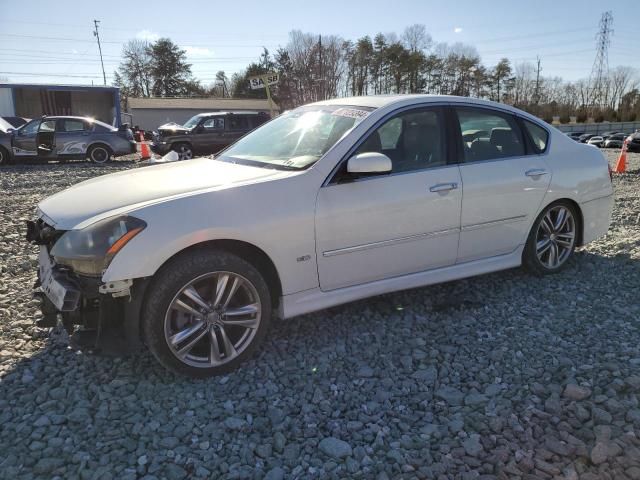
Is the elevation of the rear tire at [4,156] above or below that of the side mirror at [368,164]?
below

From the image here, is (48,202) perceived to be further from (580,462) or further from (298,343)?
(580,462)

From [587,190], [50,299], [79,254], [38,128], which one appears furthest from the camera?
[38,128]

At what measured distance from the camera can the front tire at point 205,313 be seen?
8.77 ft

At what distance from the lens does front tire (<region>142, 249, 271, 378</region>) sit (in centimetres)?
267

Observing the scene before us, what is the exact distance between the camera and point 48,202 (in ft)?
10.7

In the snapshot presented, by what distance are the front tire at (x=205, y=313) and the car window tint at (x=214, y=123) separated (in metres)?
15.0

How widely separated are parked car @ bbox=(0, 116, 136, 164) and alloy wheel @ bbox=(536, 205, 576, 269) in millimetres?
13812

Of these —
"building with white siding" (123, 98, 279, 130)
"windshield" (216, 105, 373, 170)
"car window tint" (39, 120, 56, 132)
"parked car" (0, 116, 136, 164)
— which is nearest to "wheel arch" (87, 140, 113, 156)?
"parked car" (0, 116, 136, 164)

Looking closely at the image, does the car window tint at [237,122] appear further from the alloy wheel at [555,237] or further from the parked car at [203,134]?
the alloy wheel at [555,237]

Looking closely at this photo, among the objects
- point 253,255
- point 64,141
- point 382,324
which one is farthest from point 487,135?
point 64,141

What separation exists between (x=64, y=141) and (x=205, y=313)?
1388 centimetres

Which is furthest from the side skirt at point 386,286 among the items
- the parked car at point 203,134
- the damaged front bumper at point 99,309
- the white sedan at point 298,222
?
the parked car at point 203,134

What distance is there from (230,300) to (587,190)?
3.40m

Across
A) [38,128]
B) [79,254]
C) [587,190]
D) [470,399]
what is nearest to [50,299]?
[79,254]
